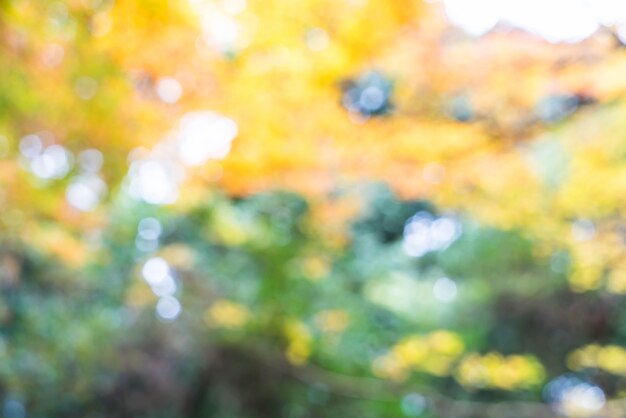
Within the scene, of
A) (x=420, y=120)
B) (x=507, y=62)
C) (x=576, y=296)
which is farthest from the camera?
(x=576, y=296)

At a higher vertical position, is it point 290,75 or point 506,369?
point 290,75

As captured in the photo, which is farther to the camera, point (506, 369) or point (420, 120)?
point (506, 369)

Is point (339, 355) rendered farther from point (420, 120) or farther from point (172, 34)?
point (172, 34)

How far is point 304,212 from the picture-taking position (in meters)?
3.25

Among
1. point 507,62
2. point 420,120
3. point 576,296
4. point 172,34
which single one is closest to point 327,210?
point 420,120

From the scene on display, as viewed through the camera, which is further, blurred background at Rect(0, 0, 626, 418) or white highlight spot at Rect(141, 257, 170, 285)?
white highlight spot at Rect(141, 257, 170, 285)

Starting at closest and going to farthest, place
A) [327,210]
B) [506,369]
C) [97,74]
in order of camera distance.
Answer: [97,74], [506,369], [327,210]

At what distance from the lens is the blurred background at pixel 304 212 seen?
4.74 feet

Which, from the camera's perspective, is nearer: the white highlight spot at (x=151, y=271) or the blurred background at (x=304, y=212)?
the blurred background at (x=304, y=212)

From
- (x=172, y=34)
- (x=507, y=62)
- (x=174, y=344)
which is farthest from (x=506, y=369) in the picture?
(x=174, y=344)

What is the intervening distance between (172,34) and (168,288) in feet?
7.22

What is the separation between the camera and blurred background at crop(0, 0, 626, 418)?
144 cm

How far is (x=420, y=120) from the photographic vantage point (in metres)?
1.95

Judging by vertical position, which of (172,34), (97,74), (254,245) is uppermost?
(254,245)
